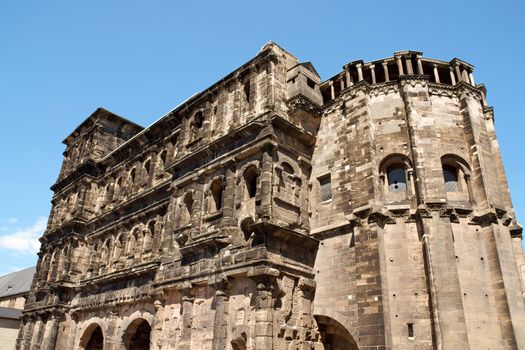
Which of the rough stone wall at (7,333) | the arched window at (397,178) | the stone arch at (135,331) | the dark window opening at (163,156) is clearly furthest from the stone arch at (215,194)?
the rough stone wall at (7,333)

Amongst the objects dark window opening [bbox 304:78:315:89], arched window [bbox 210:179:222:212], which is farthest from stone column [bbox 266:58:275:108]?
arched window [bbox 210:179:222:212]

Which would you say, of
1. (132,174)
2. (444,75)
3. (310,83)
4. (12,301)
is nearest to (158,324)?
(132,174)

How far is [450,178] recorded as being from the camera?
15.7 m

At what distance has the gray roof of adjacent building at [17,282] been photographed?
5309 cm

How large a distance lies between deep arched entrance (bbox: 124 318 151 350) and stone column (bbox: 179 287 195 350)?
4.62m

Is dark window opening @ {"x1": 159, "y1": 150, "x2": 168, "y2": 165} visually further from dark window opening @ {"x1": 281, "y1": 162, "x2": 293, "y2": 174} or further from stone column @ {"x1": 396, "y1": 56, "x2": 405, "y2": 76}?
stone column @ {"x1": 396, "y1": 56, "x2": 405, "y2": 76}

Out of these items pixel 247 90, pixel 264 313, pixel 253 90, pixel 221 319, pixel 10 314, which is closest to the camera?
pixel 264 313

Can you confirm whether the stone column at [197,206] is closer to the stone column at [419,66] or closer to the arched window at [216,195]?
the arched window at [216,195]

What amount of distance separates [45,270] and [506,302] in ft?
89.7

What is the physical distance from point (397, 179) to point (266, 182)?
15.9ft

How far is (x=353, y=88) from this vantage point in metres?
17.6

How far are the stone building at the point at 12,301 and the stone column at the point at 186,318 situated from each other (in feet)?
73.7

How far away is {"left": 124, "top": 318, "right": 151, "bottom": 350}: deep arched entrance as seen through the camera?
20.9 m

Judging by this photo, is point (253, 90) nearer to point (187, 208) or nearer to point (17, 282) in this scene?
point (187, 208)
